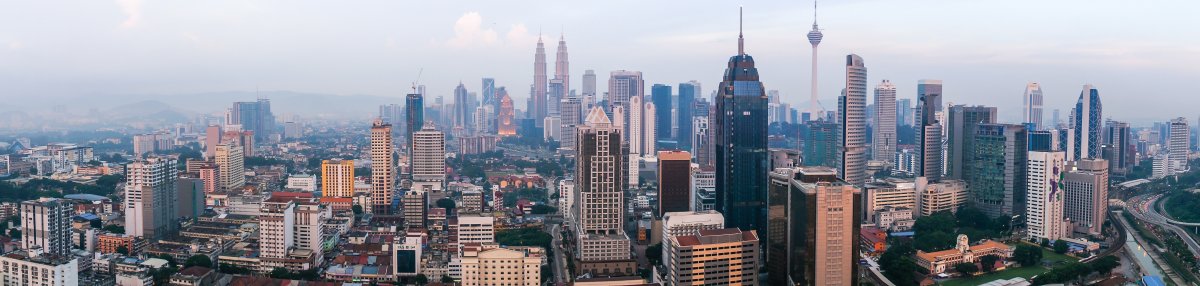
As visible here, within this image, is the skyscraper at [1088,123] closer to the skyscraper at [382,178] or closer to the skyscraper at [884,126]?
the skyscraper at [884,126]

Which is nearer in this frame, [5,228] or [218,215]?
[5,228]

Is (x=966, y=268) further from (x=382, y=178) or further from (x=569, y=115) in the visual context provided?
(x=569, y=115)

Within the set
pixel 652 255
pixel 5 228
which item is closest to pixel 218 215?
pixel 5 228

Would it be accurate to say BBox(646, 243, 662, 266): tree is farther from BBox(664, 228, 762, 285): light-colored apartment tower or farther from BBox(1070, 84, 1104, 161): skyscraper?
BBox(1070, 84, 1104, 161): skyscraper

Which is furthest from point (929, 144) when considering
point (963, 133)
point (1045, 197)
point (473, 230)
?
point (473, 230)

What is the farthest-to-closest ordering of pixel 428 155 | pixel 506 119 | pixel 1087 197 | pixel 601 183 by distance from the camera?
1. pixel 506 119
2. pixel 428 155
3. pixel 1087 197
4. pixel 601 183

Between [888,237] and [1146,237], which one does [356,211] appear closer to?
[888,237]

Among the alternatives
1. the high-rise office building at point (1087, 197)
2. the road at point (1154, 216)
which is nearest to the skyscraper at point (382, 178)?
the high-rise office building at point (1087, 197)
